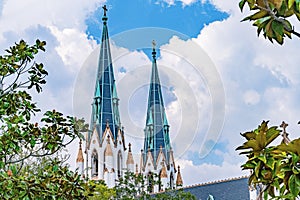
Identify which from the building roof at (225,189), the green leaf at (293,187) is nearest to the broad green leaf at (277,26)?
the green leaf at (293,187)

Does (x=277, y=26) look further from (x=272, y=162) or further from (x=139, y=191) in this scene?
(x=139, y=191)

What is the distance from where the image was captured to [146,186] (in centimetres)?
1947

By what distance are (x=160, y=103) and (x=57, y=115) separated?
3128 cm

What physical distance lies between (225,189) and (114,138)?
34.6 feet

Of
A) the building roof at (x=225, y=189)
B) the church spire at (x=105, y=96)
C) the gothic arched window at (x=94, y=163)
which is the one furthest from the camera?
the church spire at (x=105, y=96)

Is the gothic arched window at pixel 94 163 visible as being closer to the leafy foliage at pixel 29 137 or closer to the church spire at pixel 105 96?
the church spire at pixel 105 96

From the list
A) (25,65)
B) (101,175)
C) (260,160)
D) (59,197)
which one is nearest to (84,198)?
(59,197)

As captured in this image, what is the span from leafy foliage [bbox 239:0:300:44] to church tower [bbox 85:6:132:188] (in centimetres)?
2854

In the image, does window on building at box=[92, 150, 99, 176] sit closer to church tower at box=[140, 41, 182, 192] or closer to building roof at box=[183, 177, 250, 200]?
church tower at box=[140, 41, 182, 192]

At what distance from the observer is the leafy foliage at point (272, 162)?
244cm

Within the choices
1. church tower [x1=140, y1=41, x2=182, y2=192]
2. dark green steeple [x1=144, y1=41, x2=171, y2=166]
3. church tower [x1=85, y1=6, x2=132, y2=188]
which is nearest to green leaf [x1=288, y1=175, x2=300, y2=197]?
church tower [x1=85, y1=6, x2=132, y2=188]

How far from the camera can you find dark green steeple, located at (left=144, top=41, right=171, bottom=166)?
3538 centimetres

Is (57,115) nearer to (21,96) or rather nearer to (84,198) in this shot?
(21,96)

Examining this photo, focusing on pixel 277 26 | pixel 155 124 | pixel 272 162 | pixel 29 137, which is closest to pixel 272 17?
pixel 277 26
